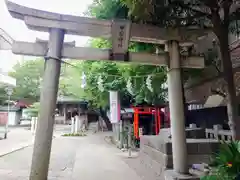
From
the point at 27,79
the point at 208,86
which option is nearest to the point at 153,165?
the point at 208,86

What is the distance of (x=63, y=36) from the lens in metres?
4.98

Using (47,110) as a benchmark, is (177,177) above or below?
below

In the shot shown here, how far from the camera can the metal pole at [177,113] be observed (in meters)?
5.09

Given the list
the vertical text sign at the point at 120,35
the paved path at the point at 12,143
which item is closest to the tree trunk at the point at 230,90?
the vertical text sign at the point at 120,35

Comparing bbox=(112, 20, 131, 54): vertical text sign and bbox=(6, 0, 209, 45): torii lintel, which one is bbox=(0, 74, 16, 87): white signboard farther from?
bbox=(112, 20, 131, 54): vertical text sign

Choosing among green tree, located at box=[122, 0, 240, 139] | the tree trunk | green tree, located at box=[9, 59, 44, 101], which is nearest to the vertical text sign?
green tree, located at box=[122, 0, 240, 139]

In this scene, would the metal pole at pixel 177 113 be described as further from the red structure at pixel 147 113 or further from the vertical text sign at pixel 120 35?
the red structure at pixel 147 113

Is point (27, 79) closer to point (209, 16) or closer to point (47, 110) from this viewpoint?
point (47, 110)

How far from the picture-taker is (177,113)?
5285 millimetres

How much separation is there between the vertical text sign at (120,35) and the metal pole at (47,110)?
1.13 metres

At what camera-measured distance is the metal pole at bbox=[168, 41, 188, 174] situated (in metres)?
5.09

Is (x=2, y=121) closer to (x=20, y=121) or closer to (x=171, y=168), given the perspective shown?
(x=171, y=168)

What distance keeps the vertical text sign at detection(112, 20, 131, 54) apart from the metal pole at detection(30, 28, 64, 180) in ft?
3.70

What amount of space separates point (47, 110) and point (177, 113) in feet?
9.27
